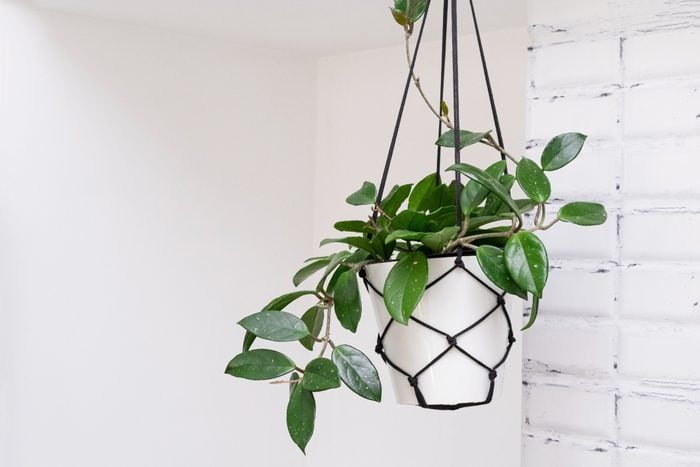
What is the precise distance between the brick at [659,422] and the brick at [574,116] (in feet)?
1.40

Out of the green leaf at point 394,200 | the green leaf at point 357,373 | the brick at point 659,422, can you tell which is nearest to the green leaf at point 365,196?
the green leaf at point 394,200

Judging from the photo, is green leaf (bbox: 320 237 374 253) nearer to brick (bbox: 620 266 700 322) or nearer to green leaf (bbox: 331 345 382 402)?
green leaf (bbox: 331 345 382 402)

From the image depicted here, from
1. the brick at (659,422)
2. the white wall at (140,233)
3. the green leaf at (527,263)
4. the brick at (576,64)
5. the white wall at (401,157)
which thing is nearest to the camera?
the green leaf at (527,263)

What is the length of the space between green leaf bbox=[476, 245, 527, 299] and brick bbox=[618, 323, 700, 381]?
516mm

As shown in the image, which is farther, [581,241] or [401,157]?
[401,157]

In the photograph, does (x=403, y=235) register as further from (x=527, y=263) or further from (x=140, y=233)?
(x=140, y=233)

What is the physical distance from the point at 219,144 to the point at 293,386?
190 cm

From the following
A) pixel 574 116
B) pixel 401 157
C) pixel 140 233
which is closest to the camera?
pixel 574 116

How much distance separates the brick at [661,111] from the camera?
1386 mm

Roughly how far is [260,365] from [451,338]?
219 millimetres

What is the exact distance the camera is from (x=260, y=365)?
99cm

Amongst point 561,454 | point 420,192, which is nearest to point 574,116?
point 420,192

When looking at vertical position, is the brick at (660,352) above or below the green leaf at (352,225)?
below

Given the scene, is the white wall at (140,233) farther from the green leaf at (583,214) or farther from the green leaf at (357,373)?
the green leaf at (583,214)
